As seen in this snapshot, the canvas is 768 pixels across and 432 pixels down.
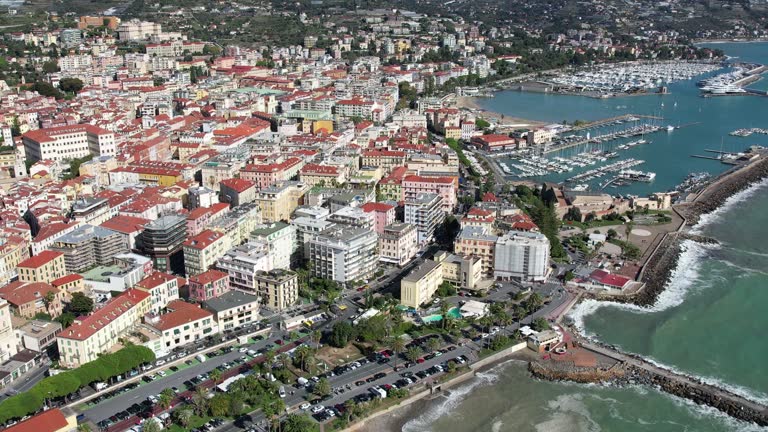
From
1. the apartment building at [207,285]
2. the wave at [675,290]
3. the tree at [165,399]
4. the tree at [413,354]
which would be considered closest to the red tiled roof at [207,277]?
the apartment building at [207,285]

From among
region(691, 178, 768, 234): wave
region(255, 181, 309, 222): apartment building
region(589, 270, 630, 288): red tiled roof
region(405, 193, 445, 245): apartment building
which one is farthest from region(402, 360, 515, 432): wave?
region(691, 178, 768, 234): wave

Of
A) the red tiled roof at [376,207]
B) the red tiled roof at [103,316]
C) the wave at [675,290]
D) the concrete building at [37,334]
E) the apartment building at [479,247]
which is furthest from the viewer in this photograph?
the red tiled roof at [376,207]

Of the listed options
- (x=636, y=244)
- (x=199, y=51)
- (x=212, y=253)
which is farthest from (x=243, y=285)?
(x=199, y=51)

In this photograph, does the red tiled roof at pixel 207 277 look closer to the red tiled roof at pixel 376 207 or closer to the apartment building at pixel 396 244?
the apartment building at pixel 396 244

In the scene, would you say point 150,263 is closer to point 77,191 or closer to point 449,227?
point 77,191

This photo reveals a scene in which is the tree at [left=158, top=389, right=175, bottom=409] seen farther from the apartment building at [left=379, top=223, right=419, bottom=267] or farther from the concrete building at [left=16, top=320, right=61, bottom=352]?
the apartment building at [left=379, top=223, right=419, bottom=267]
